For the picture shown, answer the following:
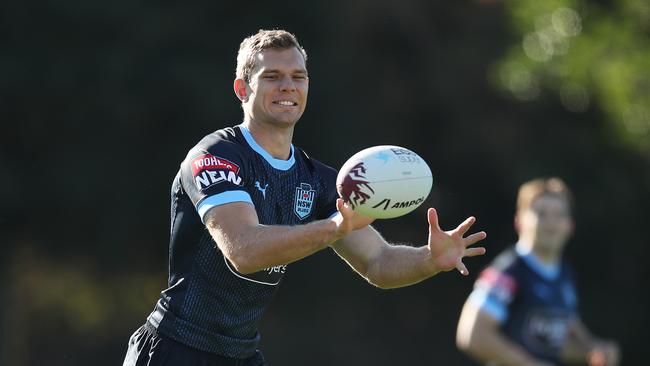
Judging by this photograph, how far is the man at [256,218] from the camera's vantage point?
5.45 meters

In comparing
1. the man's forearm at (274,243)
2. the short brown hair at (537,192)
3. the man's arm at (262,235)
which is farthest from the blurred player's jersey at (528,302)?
the man's forearm at (274,243)

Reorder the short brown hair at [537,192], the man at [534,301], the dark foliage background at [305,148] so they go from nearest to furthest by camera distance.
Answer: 1. the man at [534,301]
2. the short brown hair at [537,192]
3. the dark foliage background at [305,148]

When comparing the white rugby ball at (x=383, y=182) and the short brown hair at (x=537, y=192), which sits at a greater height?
the white rugby ball at (x=383, y=182)

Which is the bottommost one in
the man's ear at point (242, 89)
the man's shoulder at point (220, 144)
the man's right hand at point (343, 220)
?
the man's right hand at point (343, 220)

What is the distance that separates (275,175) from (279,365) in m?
12.1

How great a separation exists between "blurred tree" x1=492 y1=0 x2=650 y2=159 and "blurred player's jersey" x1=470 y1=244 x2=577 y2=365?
9.61m

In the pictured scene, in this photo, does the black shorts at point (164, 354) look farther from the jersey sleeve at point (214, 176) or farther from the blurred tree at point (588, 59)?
the blurred tree at point (588, 59)

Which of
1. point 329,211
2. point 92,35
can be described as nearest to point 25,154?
point 92,35

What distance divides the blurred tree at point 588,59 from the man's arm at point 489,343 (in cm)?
1009

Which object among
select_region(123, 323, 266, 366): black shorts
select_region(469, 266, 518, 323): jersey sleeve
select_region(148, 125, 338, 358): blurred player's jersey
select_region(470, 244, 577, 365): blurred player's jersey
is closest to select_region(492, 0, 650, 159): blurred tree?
select_region(470, 244, 577, 365): blurred player's jersey

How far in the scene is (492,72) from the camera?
19.6 m

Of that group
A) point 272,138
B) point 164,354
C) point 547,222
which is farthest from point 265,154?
point 547,222

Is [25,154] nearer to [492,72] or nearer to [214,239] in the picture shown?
[492,72]

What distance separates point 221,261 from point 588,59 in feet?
47.3
